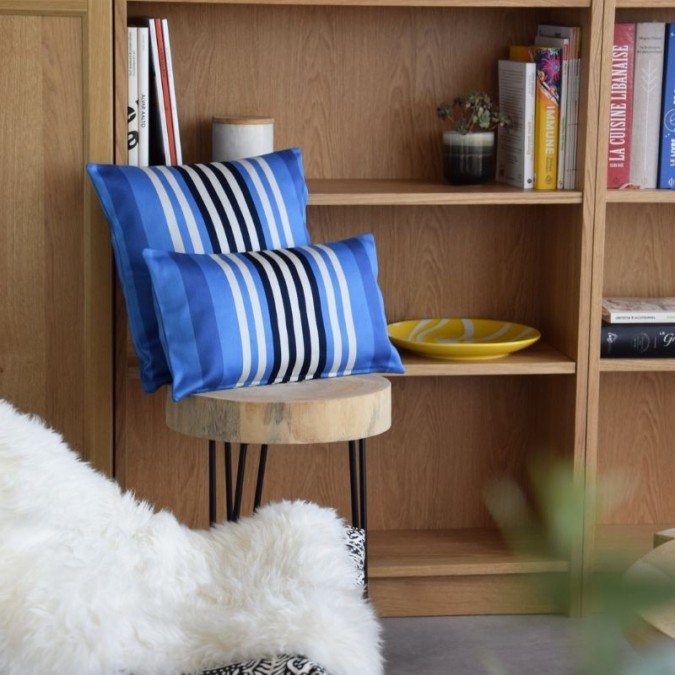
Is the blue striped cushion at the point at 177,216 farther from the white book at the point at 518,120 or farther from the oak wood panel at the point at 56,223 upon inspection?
the white book at the point at 518,120

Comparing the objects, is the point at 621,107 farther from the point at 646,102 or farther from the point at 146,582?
the point at 146,582

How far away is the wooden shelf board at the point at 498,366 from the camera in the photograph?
2.30 m

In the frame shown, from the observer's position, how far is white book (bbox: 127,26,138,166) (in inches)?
84.7

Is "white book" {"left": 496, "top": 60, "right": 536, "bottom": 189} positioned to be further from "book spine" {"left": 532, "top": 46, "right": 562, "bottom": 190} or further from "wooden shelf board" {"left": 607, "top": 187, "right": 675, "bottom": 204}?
"wooden shelf board" {"left": 607, "top": 187, "right": 675, "bottom": 204}

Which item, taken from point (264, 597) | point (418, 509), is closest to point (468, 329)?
point (418, 509)

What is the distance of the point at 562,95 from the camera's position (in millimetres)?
2295

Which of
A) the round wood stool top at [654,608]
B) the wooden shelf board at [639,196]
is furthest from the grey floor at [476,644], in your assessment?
the round wood stool top at [654,608]

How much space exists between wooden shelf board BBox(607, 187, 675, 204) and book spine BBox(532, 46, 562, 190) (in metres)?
0.12

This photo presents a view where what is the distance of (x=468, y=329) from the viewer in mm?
2539

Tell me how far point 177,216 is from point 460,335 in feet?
2.66

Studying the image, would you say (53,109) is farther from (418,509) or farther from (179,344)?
(418,509)

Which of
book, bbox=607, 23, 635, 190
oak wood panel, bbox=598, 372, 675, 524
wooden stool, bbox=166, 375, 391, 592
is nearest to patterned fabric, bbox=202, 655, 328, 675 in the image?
wooden stool, bbox=166, 375, 391, 592

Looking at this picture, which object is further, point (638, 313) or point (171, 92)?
point (638, 313)

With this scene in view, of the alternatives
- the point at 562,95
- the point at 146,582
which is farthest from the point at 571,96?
the point at 146,582
